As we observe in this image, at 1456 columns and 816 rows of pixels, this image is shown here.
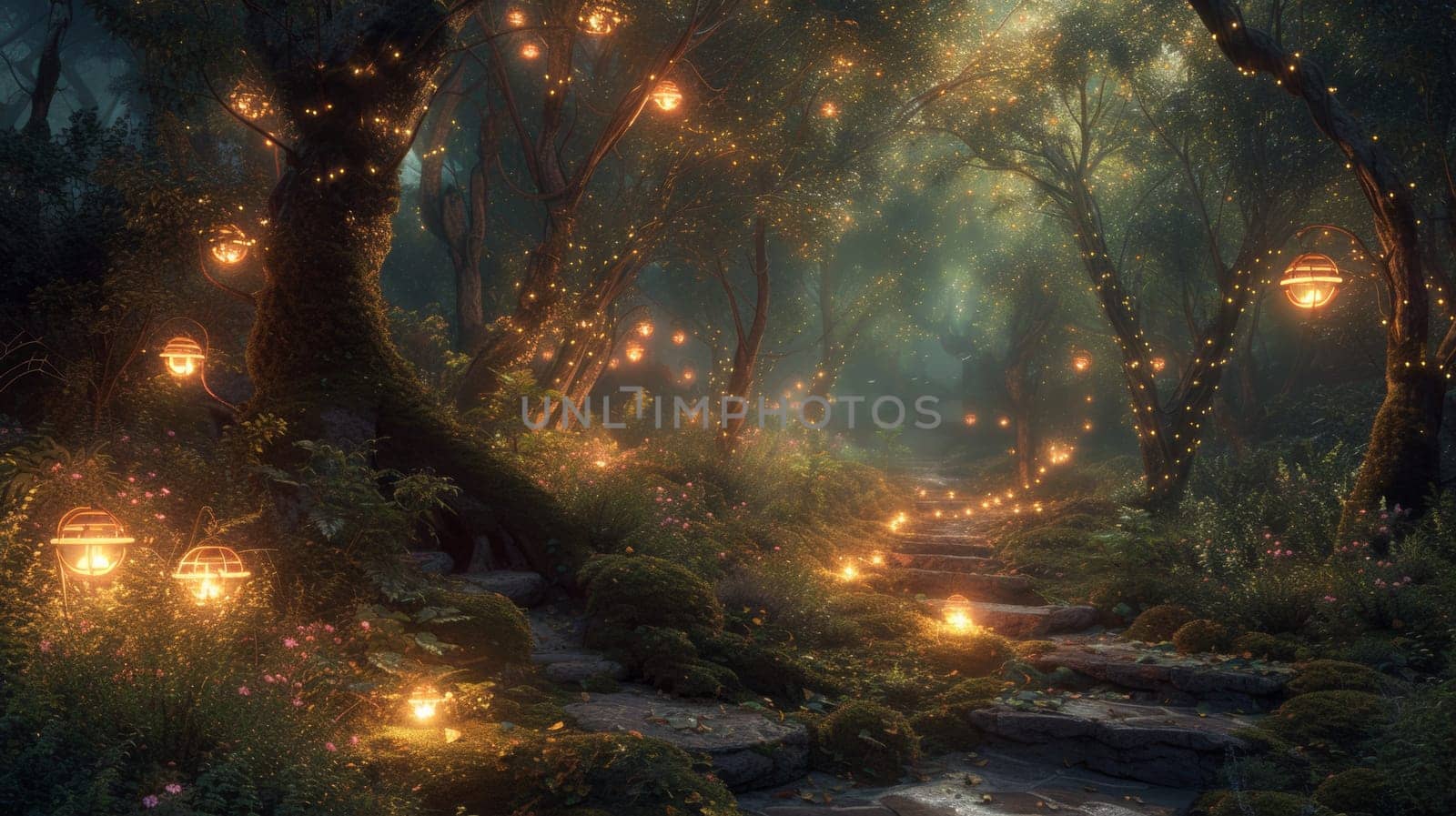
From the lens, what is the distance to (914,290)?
33219mm

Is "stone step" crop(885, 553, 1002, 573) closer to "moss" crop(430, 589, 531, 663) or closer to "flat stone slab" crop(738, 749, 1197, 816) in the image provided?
"flat stone slab" crop(738, 749, 1197, 816)

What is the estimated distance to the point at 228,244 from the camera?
11383 millimetres

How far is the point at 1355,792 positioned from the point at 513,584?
6.17m

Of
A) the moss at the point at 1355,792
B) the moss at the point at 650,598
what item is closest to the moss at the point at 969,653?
the moss at the point at 650,598

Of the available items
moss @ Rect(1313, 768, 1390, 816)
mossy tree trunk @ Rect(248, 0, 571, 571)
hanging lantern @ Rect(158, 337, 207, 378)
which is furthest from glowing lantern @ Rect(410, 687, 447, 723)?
hanging lantern @ Rect(158, 337, 207, 378)

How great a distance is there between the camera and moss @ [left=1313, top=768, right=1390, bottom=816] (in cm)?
525

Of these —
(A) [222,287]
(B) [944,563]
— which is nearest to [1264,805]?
(B) [944,563]

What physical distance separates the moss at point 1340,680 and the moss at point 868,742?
3180 millimetres

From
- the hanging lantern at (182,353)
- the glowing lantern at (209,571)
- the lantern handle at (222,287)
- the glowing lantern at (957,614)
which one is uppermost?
the lantern handle at (222,287)

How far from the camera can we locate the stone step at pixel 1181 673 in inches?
296

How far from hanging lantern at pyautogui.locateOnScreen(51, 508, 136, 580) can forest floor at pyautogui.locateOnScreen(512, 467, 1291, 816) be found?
2.73 m

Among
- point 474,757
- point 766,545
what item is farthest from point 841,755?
point 766,545

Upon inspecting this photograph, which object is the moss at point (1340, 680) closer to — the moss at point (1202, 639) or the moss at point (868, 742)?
the moss at point (1202, 639)

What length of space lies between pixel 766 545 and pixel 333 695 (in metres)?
8.19
